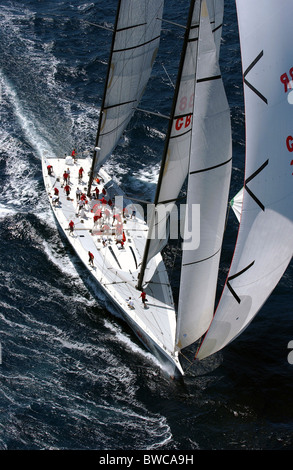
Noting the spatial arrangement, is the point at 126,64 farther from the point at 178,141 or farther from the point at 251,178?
the point at 251,178

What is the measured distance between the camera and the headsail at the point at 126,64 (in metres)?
43.1

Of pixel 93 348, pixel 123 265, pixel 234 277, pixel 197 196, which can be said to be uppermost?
pixel 197 196

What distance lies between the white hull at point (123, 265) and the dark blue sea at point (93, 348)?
1794 millimetres

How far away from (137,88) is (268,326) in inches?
757

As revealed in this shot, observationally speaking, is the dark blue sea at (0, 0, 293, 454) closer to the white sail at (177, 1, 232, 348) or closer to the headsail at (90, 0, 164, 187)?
the headsail at (90, 0, 164, 187)

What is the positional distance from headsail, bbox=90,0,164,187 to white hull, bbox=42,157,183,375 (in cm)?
341

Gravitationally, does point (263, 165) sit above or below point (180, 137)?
above

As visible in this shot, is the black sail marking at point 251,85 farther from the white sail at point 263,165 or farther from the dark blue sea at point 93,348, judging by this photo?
the dark blue sea at point 93,348

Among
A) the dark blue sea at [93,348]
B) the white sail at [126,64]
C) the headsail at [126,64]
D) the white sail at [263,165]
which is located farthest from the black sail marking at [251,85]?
the white sail at [126,64]

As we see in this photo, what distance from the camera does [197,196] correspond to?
101 feet

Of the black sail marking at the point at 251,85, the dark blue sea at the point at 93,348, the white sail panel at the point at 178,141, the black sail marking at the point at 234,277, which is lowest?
the dark blue sea at the point at 93,348

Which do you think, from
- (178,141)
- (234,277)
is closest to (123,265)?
(178,141)

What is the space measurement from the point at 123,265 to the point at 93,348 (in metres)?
6.12

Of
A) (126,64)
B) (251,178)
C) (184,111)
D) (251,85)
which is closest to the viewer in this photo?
(251,85)
